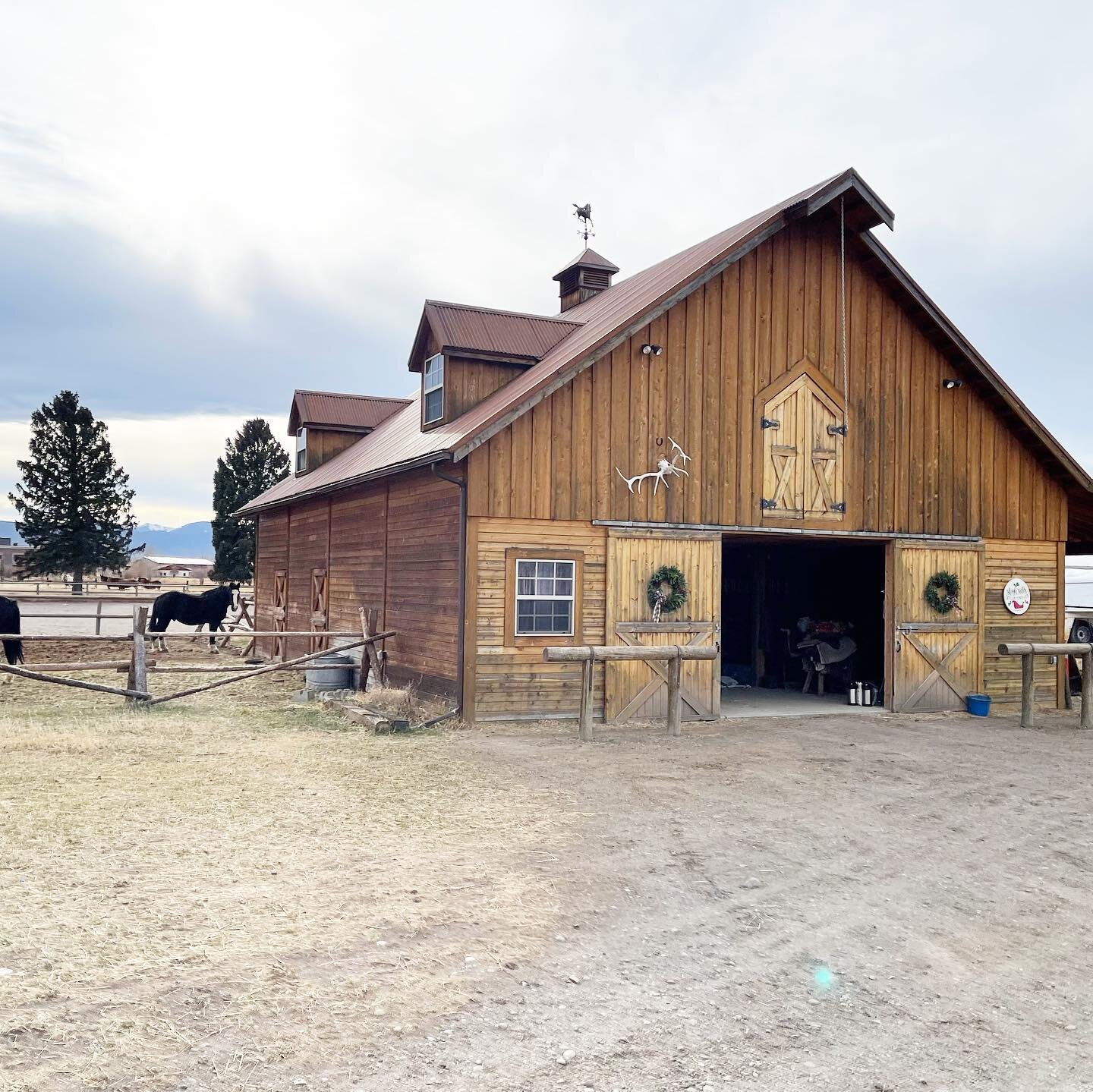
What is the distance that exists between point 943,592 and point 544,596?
7300 mm

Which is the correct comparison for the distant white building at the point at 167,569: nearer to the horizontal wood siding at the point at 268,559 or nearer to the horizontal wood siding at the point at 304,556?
the horizontal wood siding at the point at 268,559

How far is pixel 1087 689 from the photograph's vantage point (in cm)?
1619

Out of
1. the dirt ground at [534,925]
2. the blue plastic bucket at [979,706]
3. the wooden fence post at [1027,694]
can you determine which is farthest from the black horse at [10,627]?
the wooden fence post at [1027,694]

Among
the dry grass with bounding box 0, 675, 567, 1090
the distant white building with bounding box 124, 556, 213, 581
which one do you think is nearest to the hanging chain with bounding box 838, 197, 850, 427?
the dry grass with bounding box 0, 675, 567, 1090

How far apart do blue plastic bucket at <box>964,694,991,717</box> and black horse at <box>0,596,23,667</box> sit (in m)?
16.7

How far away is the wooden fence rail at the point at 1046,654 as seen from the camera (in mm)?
15758

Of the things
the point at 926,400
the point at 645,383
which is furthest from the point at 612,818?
the point at 926,400

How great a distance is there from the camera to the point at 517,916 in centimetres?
659

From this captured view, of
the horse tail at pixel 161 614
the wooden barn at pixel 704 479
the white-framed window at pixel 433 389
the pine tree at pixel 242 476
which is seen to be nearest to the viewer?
the wooden barn at pixel 704 479

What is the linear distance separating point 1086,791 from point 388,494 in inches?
441

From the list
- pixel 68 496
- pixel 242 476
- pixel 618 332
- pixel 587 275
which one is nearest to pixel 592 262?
pixel 587 275

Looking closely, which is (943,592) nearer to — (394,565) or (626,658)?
(626,658)

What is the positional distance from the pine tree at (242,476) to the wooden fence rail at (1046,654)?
1605 inches

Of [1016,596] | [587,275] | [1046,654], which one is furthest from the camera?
[587,275]
